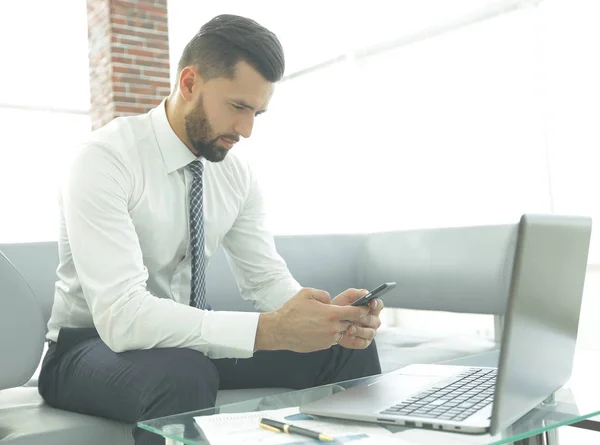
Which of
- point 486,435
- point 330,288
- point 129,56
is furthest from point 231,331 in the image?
point 129,56

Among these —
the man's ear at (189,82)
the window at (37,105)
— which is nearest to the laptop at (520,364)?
the man's ear at (189,82)

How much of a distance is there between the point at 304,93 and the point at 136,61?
2169mm

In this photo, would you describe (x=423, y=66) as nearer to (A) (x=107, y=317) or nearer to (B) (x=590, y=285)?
(B) (x=590, y=285)

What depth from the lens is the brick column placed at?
5.34 metres

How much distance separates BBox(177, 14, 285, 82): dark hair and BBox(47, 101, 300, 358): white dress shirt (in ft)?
0.57

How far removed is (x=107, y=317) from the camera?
138 cm

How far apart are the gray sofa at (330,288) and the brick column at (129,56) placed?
3131 millimetres

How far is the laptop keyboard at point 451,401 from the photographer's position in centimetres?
92

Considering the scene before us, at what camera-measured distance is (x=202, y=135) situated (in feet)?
5.55

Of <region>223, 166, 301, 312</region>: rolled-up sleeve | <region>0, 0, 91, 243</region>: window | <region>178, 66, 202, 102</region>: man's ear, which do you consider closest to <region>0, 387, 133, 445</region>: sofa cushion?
<region>223, 166, 301, 312</region>: rolled-up sleeve

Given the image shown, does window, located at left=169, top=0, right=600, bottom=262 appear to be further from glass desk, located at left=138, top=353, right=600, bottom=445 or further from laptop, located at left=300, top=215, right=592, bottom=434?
laptop, located at left=300, top=215, right=592, bottom=434

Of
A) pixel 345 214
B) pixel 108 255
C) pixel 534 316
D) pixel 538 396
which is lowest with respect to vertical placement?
pixel 538 396

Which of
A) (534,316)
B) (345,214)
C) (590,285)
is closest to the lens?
(534,316)

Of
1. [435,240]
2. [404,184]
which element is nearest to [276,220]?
[404,184]
